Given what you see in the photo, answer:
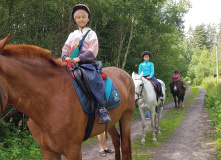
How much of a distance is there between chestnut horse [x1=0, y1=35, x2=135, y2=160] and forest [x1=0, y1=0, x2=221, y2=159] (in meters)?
3.49

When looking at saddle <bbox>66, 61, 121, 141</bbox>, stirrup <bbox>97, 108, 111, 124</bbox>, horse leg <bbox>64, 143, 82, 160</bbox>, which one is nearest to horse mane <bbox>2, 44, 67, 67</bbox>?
saddle <bbox>66, 61, 121, 141</bbox>

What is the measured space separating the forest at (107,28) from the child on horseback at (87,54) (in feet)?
12.1

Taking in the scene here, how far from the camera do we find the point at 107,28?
13.1 meters

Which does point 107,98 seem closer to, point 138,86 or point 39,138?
point 39,138

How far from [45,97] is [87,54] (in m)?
0.78

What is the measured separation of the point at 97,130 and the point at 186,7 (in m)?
17.7

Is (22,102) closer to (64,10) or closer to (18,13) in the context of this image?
(18,13)

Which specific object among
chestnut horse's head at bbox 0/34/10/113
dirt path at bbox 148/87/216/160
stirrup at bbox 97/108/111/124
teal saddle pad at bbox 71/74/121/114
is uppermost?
chestnut horse's head at bbox 0/34/10/113

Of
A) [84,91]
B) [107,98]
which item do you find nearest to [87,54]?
[84,91]

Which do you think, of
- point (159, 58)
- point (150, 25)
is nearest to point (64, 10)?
point (150, 25)

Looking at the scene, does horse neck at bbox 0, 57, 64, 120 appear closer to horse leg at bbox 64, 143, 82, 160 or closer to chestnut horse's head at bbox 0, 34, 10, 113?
chestnut horse's head at bbox 0, 34, 10, 113

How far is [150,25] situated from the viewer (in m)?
14.1

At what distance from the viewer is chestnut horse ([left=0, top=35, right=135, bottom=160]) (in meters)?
1.88

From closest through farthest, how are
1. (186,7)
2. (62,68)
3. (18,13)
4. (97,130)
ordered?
1. (62,68)
2. (97,130)
3. (18,13)
4. (186,7)
